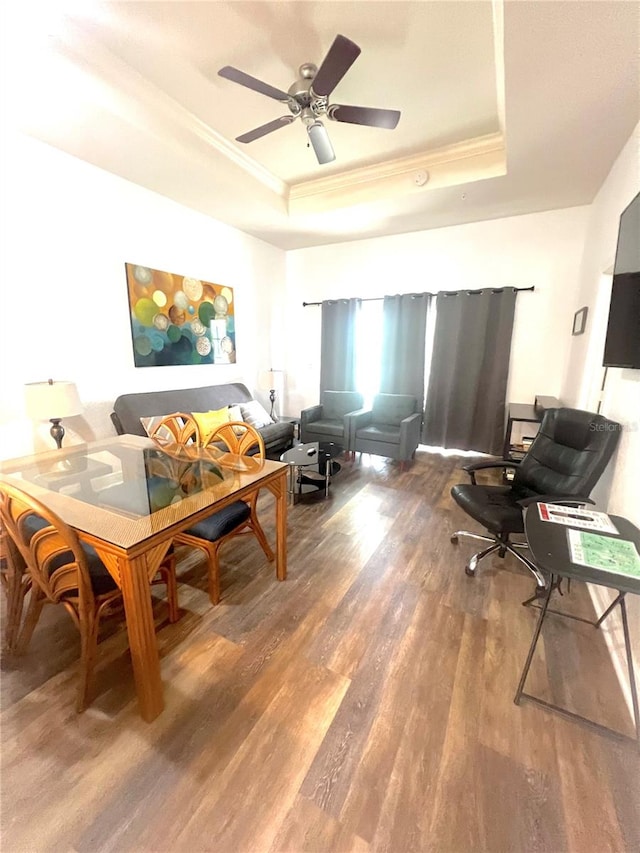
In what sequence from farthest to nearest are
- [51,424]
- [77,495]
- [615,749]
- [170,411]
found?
[170,411] → [51,424] → [77,495] → [615,749]

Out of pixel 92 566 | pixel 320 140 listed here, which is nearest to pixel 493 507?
pixel 92 566

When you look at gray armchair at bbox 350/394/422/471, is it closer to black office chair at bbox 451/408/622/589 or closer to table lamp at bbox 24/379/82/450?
black office chair at bbox 451/408/622/589

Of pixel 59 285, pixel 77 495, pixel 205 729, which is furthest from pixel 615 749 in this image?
pixel 59 285

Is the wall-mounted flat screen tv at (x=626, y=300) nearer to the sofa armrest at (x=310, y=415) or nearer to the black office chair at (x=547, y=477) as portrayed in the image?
the black office chair at (x=547, y=477)

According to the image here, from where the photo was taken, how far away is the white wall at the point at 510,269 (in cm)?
366

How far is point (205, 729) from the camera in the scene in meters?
1.25

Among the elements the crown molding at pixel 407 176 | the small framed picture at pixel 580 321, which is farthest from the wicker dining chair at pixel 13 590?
the small framed picture at pixel 580 321

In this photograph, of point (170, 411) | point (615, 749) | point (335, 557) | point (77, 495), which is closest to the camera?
point (615, 749)

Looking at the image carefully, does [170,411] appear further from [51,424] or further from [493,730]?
[493,730]

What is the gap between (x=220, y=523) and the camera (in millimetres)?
1799

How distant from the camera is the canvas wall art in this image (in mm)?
3244

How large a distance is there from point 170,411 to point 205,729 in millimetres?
2650

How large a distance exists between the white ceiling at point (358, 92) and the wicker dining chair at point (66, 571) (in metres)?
2.39

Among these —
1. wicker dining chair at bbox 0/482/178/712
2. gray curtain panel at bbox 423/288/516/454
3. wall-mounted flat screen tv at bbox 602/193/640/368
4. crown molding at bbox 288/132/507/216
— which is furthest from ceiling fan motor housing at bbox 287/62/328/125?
gray curtain panel at bbox 423/288/516/454
